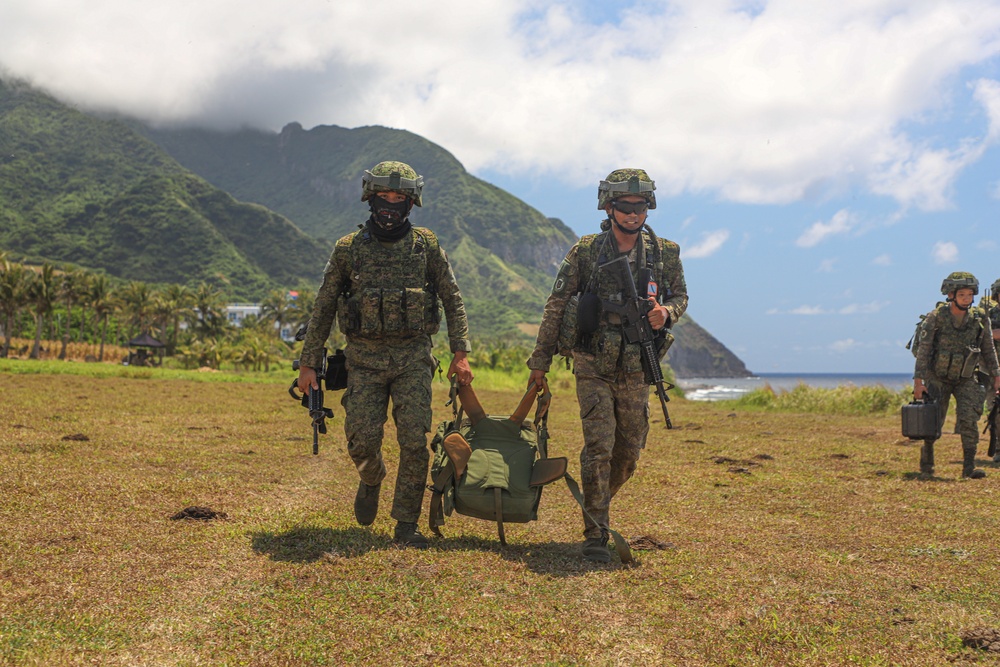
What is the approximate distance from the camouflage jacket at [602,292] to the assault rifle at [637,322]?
0.19ft

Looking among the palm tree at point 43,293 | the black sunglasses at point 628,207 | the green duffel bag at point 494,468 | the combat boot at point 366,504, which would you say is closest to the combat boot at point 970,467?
the black sunglasses at point 628,207

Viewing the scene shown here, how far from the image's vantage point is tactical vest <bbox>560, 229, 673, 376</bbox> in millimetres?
5695

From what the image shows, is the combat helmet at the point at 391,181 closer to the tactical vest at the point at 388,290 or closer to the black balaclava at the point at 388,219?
the black balaclava at the point at 388,219

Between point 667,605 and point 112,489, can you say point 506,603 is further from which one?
point 112,489

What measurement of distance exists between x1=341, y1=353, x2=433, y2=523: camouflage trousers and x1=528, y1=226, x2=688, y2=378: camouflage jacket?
921 millimetres

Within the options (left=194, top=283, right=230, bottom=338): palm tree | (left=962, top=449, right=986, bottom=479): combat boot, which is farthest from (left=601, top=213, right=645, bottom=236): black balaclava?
(left=194, top=283, right=230, bottom=338): palm tree

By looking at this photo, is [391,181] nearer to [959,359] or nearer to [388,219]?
[388,219]

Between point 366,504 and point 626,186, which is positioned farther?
point 366,504

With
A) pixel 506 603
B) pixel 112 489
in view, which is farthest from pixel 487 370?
pixel 506 603

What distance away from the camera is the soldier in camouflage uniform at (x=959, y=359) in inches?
380

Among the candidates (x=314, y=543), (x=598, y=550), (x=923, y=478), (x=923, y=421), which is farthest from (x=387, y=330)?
(x=923, y=478)

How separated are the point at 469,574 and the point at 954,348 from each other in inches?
318

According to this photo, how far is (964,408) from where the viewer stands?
9.78m

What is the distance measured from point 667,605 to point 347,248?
3407mm
